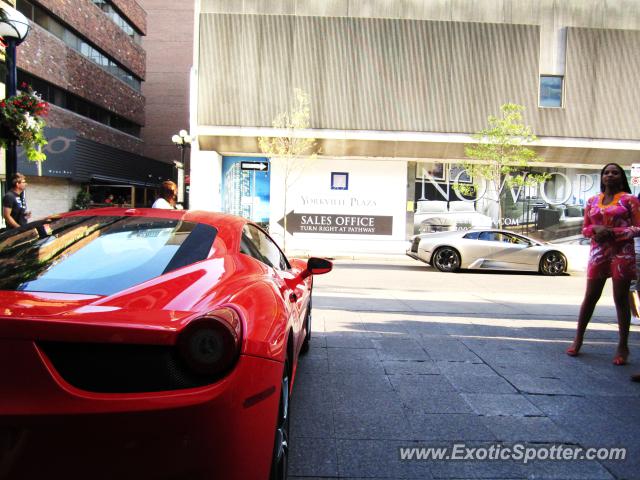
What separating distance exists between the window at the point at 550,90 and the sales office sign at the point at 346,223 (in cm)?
829

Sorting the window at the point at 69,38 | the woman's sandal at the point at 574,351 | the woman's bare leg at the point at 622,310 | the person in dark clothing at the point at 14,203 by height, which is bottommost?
the woman's sandal at the point at 574,351

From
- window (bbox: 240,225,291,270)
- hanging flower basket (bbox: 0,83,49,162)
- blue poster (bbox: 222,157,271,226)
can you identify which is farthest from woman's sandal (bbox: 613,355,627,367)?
blue poster (bbox: 222,157,271,226)

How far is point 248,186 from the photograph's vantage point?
2234 cm

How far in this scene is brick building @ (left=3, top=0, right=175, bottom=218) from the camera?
2295 centimetres

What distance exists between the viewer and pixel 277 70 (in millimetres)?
20859

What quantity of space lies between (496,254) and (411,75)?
998 centimetres

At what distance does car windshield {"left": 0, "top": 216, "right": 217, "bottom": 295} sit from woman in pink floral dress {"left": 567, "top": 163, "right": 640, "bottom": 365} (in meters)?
3.70

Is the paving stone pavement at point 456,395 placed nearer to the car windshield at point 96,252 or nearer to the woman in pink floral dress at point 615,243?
the woman in pink floral dress at point 615,243

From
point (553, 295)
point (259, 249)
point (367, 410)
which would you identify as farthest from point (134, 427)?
point (553, 295)

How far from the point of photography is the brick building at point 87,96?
75.3 ft

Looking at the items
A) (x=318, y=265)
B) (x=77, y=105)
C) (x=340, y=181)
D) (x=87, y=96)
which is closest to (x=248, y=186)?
(x=340, y=181)

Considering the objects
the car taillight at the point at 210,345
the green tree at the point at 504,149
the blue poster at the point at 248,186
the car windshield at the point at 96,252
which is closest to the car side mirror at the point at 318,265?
the car windshield at the point at 96,252

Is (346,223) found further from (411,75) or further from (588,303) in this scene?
(588,303)

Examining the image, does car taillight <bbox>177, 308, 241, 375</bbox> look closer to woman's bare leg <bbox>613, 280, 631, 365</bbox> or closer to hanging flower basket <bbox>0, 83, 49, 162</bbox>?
woman's bare leg <bbox>613, 280, 631, 365</bbox>
